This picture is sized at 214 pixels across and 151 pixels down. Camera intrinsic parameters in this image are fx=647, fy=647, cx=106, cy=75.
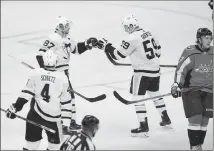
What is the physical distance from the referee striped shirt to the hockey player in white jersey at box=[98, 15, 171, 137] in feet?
7.91

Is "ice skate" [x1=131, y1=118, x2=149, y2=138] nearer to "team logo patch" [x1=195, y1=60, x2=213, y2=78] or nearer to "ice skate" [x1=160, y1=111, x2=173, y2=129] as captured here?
"ice skate" [x1=160, y1=111, x2=173, y2=129]

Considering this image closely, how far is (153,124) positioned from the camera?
7.00m

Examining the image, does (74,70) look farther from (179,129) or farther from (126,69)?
(179,129)

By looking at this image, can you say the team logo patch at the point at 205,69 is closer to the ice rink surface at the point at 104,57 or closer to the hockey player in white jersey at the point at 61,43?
the ice rink surface at the point at 104,57

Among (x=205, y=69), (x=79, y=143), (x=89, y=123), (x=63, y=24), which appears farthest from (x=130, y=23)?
(x=79, y=143)

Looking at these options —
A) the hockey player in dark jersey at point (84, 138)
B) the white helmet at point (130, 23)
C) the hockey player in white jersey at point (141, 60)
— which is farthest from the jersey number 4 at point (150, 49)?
the hockey player in dark jersey at point (84, 138)

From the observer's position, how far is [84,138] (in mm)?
4039

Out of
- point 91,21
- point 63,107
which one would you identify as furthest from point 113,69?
point 63,107

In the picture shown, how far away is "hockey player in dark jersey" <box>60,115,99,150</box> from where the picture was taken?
3998 mm

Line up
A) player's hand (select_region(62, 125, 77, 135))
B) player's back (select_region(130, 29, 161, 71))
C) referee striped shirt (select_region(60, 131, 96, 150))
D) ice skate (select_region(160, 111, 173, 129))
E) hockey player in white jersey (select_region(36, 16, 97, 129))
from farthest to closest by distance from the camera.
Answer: ice skate (select_region(160, 111, 173, 129)) < hockey player in white jersey (select_region(36, 16, 97, 129)) < player's back (select_region(130, 29, 161, 71)) < player's hand (select_region(62, 125, 77, 135)) < referee striped shirt (select_region(60, 131, 96, 150))

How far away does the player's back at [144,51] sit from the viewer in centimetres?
632

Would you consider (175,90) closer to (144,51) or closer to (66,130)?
(144,51)

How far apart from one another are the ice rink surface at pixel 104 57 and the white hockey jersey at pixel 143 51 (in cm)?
70

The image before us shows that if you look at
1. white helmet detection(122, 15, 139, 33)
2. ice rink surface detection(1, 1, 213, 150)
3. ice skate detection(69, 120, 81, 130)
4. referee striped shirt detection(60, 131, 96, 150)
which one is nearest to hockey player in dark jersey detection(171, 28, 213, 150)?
ice rink surface detection(1, 1, 213, 150)
